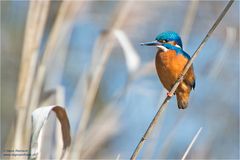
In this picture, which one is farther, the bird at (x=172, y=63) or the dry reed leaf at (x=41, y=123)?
the bird at (x=172, y=63)

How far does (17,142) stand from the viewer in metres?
1.92

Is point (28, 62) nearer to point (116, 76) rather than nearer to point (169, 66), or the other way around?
point (169, 66)

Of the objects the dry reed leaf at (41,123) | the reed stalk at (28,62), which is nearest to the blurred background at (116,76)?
the reed stalk at (28,62)

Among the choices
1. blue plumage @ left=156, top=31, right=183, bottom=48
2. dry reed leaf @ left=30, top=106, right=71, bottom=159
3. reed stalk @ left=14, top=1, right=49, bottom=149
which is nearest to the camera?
dry reed leaf @ left=30, top=106, right=71, bottom=159

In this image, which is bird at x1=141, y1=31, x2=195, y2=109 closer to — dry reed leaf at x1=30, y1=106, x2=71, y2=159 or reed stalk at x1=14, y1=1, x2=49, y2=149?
reed stalk at x1=14, y1=1, x2=49, y2=149

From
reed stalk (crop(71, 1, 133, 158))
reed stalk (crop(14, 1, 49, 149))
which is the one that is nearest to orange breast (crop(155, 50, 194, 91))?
reed stalk (crop(71, 1, 133, 158))

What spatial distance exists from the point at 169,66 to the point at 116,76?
1244mm

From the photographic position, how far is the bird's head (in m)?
2.08

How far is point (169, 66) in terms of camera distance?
2.08m

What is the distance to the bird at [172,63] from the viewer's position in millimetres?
2076

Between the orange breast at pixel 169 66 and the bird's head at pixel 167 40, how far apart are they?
0.03 metres

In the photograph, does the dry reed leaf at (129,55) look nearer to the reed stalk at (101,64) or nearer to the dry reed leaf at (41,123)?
the reed stalk at (101,64)

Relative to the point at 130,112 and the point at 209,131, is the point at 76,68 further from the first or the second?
the point at 209,131

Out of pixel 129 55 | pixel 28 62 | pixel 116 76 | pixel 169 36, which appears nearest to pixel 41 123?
pixel 28 62
